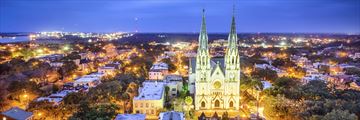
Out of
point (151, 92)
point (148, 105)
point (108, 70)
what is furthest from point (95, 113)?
point (108, 70)

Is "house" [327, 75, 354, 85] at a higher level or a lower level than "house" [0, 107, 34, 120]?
lower

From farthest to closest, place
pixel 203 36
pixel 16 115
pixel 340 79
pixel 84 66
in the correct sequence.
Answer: pixel 84 66
pixel 340 79
pixel 203 36
pixel 16 115

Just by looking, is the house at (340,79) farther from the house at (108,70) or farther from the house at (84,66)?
the house at (84,66)

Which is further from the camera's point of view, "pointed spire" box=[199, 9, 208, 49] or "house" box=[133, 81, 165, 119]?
"pointed spire" box=[199, 9, 208, 49]

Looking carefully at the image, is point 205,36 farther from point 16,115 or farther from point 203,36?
point 16,115

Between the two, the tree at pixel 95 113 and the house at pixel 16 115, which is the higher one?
the tree at pixel 95 113

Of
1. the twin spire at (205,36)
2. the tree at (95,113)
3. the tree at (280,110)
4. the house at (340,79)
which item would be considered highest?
Result: the twin spire at (205,36)

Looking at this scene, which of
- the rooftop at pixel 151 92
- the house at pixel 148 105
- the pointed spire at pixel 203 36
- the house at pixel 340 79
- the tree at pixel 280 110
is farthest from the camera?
the house at pixel 340 79

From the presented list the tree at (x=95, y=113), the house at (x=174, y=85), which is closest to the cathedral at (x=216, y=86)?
the house at (x=174, y=85)

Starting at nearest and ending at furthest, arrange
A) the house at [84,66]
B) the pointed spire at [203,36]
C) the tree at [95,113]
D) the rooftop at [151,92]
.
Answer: the tree at [95,113] < the pointed spire at [203,36] < the rooftop at [151,92] < the house at [84,66]

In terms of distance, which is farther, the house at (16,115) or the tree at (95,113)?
the house at (16,115)

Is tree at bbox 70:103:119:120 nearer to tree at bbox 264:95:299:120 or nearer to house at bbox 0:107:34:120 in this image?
house at bbox 0:107:34:120

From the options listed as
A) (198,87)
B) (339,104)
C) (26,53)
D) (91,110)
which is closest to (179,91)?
(198,87)

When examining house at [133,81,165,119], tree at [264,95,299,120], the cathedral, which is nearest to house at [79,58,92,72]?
house at [133,81,165,119]
